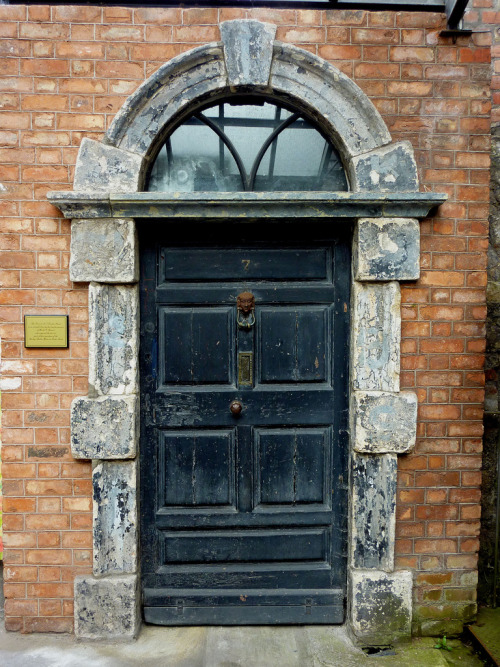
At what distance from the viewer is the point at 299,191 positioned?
2986 millimetres

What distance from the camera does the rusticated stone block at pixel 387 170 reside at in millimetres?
2893

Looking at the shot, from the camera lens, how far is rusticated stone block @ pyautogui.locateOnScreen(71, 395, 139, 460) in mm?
2867

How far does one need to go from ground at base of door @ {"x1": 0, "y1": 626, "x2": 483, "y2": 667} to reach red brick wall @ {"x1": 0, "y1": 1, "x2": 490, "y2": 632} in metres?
0.14

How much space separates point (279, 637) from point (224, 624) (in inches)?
13.4

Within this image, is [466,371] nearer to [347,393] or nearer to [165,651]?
[347,393]

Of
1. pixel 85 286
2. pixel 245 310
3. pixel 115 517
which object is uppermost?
pixel 85 286

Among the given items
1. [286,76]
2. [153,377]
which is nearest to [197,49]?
[286,76]

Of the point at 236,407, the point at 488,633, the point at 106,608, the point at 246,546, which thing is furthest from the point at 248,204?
the point at 488,633

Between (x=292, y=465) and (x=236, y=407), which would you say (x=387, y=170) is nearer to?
(x=236, y=407)

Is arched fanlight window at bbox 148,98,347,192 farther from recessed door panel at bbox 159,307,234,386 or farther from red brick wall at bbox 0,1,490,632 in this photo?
recessed door panel at bbox 159,307,234,386

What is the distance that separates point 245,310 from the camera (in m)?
3.02

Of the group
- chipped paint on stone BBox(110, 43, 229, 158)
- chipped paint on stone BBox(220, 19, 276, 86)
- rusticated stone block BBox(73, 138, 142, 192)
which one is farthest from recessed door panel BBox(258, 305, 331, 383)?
chipped paint on stone BBox(220, 19, 276, 86)

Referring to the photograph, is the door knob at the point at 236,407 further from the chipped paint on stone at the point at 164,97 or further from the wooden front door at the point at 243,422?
the chipped paint on stone at the point at 164,97

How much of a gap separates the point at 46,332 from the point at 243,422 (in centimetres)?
125
